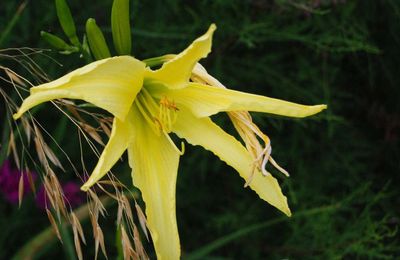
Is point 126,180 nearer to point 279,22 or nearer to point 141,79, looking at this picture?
point 279,22

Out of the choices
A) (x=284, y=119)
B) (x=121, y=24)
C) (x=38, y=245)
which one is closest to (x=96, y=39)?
(x=121, y=24)

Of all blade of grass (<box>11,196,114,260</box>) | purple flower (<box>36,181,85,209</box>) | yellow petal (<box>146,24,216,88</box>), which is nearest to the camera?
yellow petal (<box>146,24,216,88</box>)

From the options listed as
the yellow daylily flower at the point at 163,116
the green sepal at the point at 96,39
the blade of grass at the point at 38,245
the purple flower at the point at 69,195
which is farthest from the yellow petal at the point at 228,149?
the purple flower at the point at 69,195

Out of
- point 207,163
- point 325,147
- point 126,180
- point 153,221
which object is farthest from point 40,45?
point 153,221

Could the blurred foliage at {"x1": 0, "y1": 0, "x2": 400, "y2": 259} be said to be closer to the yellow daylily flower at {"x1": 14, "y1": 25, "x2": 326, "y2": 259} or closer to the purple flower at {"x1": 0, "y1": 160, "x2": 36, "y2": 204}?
the purple flower at {"x1": 0, "y1": 160, "x2": 36, "y2": 204}

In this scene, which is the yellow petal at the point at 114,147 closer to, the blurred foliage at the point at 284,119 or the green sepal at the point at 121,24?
the green sepal at the point at 121,24

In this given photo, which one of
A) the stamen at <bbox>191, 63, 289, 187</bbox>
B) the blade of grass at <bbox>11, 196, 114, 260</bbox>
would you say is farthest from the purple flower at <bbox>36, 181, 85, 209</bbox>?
the stamen at <bbox>191, 63, 289, 187</bbox>
